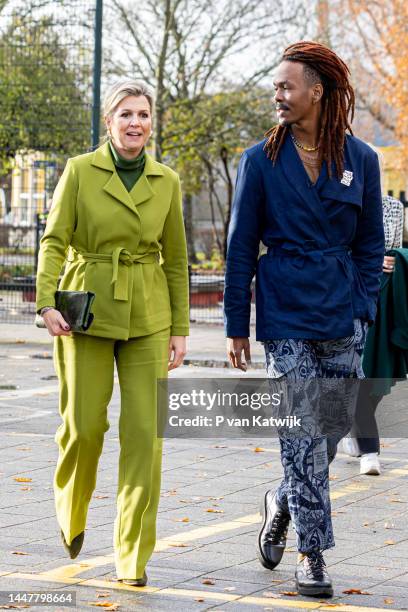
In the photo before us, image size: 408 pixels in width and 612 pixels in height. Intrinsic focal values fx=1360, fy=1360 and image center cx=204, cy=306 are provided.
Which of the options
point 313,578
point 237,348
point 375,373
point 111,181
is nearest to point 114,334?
point 237,348

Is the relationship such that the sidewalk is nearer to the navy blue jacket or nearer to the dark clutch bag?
the navy blue jacket

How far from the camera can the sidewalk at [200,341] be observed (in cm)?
1421

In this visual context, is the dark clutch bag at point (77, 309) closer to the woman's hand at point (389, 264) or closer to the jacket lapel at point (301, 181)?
the jacket lapel at point (301, 181)

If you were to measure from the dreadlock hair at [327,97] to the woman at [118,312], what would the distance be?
19.5 inches

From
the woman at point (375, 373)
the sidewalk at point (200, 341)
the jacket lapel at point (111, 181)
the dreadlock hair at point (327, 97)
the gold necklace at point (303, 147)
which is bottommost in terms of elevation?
the sidewalk at point (200, 341)

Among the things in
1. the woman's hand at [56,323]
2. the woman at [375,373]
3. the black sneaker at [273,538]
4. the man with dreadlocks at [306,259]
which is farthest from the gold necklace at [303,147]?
the woman at [375,373]

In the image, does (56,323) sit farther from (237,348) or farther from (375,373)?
(375,373)

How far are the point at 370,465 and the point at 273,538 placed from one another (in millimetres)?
2471

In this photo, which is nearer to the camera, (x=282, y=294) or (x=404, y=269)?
(x=282, y=294)

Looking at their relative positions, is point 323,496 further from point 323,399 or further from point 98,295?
point 98,295

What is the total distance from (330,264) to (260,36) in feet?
85.5

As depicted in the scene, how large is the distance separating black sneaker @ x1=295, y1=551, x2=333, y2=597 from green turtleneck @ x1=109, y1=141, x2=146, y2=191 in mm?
1519

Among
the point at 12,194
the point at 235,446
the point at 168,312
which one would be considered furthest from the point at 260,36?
the point at 168,312

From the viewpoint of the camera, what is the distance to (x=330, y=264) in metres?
4.89
